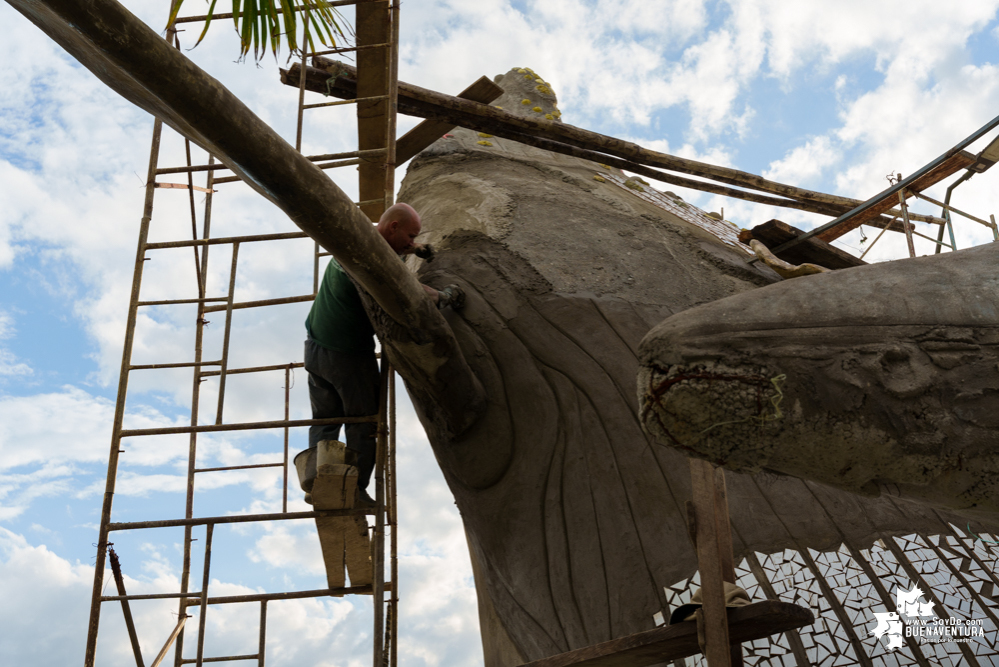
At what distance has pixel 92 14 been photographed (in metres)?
1.74

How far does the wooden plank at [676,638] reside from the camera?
1919mm

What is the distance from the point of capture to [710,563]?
2.02m

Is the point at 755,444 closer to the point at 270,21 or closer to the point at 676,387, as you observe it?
the point at 676,387

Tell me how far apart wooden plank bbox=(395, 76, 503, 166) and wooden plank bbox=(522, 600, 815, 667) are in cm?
328

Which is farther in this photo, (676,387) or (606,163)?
(606,163)

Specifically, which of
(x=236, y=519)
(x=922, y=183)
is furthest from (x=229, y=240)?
(x=922, y=183)

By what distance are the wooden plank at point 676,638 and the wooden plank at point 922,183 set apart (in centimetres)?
316

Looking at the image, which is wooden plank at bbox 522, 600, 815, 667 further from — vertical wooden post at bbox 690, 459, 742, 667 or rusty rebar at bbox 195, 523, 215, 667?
rusty rebar at bbox 195, 523, 215, 667

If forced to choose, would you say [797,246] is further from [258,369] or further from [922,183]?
[258,369]

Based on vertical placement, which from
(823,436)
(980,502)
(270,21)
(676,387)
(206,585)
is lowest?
(980,502)

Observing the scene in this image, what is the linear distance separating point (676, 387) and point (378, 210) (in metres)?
3.12

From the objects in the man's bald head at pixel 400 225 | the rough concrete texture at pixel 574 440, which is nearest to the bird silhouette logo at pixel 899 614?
the rough concrete texture at pixel 574 440

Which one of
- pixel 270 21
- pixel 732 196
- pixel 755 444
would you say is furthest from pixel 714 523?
pixel 732 196

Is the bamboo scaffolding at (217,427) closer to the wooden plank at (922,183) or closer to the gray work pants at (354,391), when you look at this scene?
the gray work pants at (354,391)
